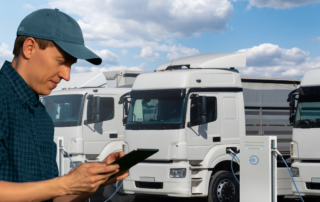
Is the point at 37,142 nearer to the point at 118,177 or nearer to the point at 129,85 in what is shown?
the point at 118,177

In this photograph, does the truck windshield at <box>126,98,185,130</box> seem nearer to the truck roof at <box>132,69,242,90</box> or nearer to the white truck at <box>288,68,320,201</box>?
Answer: the truck roof at <box>132,69,242,90</box>

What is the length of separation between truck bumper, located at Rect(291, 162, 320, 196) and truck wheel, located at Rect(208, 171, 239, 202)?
4.51 ft

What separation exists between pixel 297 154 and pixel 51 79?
7.76 meters

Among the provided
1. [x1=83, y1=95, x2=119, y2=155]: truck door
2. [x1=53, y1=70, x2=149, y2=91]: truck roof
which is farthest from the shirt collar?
[x1=53, y1=70, x2=149, y2=91]: truck roof

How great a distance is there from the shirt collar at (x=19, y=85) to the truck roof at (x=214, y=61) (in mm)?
8035

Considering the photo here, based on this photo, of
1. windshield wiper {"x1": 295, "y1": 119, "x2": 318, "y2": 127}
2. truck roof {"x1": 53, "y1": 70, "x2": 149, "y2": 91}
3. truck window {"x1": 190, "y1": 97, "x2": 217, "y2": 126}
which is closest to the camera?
windshield wiper {"x1": 295, "y1": 119, "x2": 318, "y2": 127}

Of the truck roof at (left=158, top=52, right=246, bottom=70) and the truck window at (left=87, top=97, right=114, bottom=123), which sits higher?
the truck roof at (left=158, top=52, right=246, bottom=70)

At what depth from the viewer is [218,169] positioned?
962 cm

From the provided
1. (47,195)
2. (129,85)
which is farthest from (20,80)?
(129,85)

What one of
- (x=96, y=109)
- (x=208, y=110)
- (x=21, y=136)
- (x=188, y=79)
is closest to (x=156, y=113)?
(x=188, y=79)

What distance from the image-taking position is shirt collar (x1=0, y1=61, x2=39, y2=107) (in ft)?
5.48

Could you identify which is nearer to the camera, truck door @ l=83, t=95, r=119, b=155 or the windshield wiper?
the windshield wiper

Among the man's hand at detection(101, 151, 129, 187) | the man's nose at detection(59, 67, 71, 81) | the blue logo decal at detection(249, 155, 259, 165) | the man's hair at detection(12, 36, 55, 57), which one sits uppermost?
the man's hair at detection(12, 36, 55, 57)

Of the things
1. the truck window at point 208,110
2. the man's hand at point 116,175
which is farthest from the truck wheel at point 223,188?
the man's hand at point 116,175
